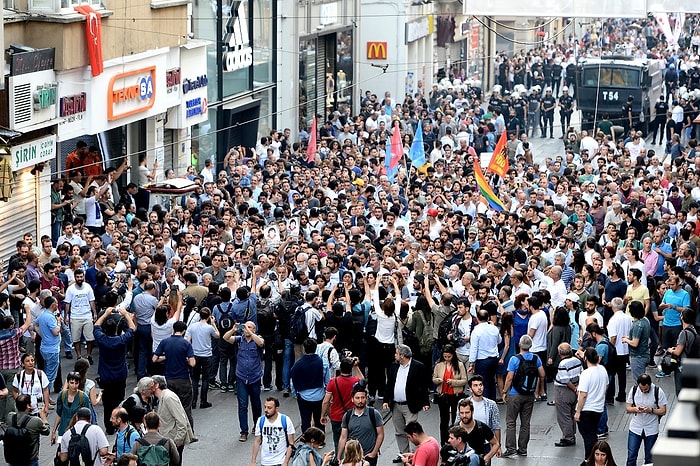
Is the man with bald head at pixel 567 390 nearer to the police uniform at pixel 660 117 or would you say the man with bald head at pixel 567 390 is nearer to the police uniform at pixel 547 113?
the police uniform at pixel 660 117

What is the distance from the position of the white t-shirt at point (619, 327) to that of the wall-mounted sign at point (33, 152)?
9.73 m

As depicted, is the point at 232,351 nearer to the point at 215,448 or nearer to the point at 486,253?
the point at 215,448

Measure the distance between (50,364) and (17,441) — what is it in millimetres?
3454

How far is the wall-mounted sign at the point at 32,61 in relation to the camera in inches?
722

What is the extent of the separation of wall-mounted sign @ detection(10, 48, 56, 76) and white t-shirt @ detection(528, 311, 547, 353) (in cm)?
940

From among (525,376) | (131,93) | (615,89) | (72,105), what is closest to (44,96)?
(72,105)

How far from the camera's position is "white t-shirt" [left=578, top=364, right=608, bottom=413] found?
10773 millimetres

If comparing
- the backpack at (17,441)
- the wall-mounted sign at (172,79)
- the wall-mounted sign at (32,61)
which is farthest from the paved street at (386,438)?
the wall-mounted sign at (172,79)

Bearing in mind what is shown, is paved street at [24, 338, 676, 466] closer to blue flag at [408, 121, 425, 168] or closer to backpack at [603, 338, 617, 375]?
backpack at [603, 338, 617, 375]

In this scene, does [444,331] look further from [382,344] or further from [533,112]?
[533,112]

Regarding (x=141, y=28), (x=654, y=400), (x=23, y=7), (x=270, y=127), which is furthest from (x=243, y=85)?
(x=654, y=400)

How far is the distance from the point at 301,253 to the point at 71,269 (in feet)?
9.08

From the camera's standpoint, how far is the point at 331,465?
350 inches

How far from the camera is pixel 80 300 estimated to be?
13.9 metres
